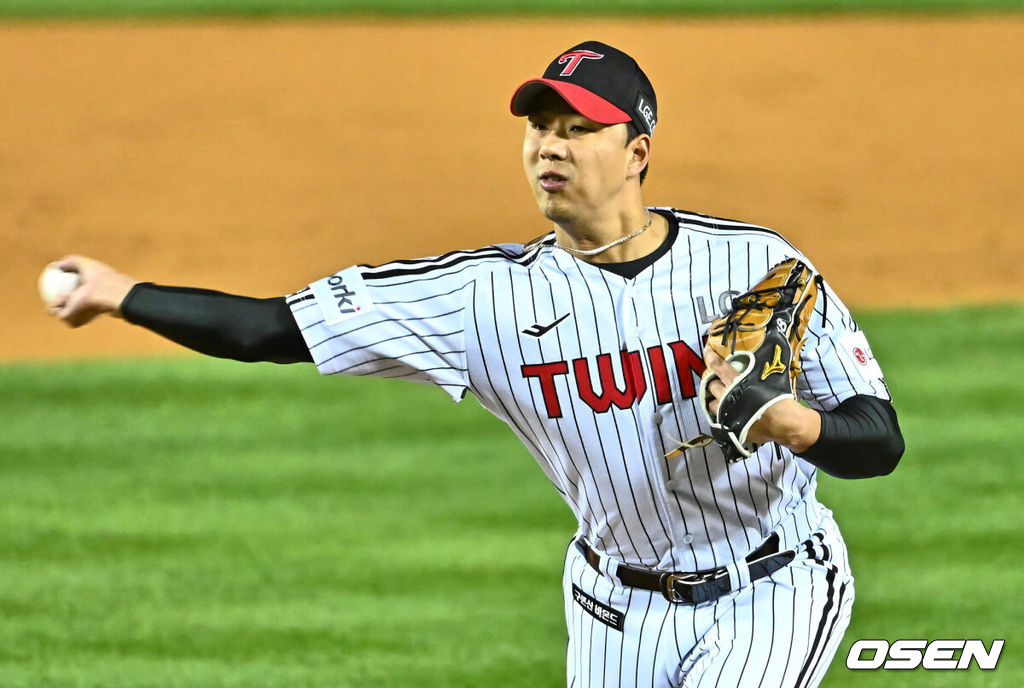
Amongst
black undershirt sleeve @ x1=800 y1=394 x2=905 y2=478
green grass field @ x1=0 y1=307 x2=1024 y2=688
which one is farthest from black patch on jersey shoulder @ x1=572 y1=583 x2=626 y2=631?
green grass field @ x1=0 y1=307 x2=1024 y2=688

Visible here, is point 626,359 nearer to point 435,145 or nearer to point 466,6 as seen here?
point 435,145

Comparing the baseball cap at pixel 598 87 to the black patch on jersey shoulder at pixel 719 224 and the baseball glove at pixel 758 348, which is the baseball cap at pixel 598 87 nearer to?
the black patch on jersey shoulder at pixel 719 224

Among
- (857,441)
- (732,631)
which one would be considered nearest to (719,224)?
(857,441)

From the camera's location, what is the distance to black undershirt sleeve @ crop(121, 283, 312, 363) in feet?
10.3

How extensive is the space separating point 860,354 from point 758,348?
0.44 meters

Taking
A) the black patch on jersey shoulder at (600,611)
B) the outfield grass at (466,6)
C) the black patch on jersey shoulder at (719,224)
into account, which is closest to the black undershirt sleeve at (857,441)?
the black patch on jersey shoulder at (719,224)

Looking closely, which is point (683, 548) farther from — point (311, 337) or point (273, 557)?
point (273, 557)

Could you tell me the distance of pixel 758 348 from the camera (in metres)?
3.09

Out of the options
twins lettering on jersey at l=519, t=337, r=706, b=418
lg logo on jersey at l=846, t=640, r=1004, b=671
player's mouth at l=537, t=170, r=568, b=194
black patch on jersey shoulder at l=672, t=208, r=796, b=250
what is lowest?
lg logo on jersey at l=846, t=640, r=1004, b=671

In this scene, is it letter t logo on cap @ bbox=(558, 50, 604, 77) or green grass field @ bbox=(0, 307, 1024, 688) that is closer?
letter t logo on cap @ bbox=(558, 50, 604, 77)

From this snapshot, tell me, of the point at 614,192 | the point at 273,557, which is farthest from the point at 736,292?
the point at 273,557

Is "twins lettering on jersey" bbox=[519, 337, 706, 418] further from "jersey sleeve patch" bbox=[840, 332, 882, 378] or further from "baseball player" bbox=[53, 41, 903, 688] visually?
"jersey sleeve patch" bbox=[840, 332, 882, 378]

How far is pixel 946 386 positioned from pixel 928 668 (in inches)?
111

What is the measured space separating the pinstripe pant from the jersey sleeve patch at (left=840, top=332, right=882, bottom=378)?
50 centimetres
